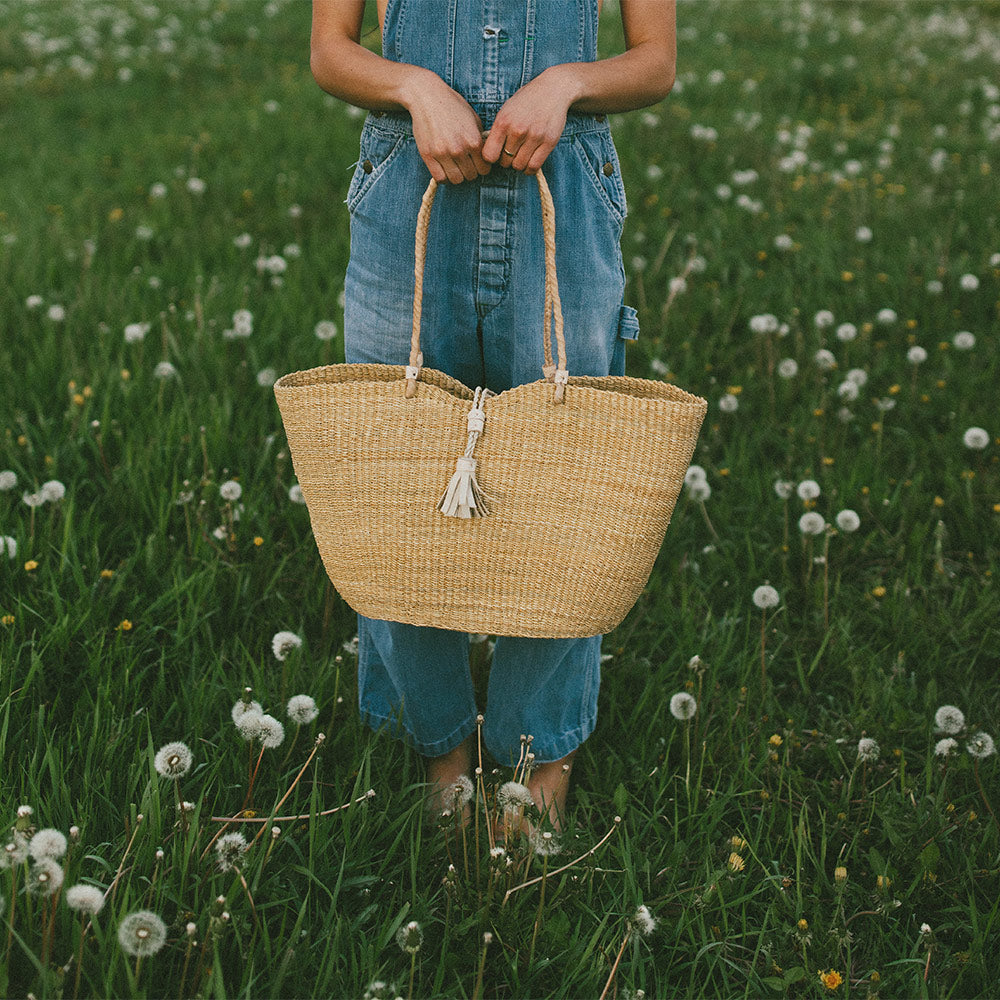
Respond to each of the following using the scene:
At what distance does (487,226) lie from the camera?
5.36ft

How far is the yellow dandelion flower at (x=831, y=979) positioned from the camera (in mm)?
1684

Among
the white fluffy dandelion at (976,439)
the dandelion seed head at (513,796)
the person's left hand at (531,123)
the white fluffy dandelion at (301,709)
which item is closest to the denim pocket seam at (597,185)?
the person's left hand at (531,123)

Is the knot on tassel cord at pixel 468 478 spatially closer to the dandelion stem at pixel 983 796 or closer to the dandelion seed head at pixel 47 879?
the dandelion seed head at pixel 47 879

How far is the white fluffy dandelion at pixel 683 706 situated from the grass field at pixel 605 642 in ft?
0.14

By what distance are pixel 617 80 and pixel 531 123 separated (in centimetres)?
23

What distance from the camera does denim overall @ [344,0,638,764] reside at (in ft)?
5.24

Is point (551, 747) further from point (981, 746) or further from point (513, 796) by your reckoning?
point (981, 746)

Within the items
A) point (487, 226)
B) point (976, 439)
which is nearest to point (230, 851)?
point (487, 226)

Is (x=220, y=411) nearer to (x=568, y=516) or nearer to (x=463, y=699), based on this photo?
(x=463, y=699)

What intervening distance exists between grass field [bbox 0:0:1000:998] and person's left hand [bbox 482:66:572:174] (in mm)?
1108

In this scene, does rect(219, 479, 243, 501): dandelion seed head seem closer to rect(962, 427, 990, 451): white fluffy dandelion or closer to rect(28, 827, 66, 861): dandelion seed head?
rect(28, 827, 66, 861): dandelion seed head

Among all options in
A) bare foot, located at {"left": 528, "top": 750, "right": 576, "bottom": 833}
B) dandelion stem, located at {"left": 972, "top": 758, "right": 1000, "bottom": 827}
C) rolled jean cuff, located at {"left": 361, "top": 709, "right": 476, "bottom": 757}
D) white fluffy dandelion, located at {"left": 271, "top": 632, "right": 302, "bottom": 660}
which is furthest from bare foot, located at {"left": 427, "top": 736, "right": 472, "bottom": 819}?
dandelion stem, located at {"left": 972, "top": 758, "right": 1000, "bottom": 827}

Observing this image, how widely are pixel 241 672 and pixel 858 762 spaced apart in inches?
54.4

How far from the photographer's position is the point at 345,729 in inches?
83.9
